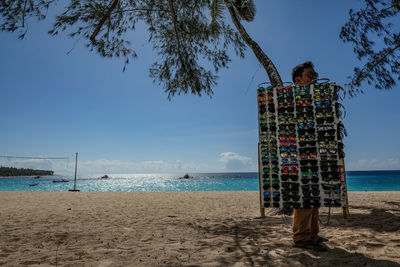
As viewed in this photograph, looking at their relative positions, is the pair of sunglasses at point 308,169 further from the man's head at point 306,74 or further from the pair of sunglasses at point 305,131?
the man's head at point 306,74

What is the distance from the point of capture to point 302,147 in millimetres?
2955

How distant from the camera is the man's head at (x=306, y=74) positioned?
3.13 m

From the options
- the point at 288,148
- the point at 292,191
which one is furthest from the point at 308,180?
the point at 288,148

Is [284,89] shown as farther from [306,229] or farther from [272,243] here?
[272,243]

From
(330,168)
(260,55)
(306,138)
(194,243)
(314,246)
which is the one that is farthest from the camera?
(260,55)

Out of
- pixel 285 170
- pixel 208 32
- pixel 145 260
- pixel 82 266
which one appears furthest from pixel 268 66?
pixel 82 266

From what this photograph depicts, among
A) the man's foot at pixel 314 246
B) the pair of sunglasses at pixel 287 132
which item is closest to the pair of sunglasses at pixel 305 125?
the pair of sunglasses at pixel 287 132

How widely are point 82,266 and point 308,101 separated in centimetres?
345

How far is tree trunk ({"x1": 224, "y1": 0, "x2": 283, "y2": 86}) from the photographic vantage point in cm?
596

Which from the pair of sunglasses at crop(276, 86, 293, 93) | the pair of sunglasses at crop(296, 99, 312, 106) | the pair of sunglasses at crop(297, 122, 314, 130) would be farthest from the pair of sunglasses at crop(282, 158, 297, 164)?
the pair of sunglasses at crop(276, 86, 293, 93)

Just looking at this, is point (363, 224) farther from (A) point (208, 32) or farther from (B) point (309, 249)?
(A) point (208, 32)

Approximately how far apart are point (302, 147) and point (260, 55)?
13.7ft

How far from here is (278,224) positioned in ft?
14.2

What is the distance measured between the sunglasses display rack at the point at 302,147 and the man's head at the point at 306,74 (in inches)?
4.4
